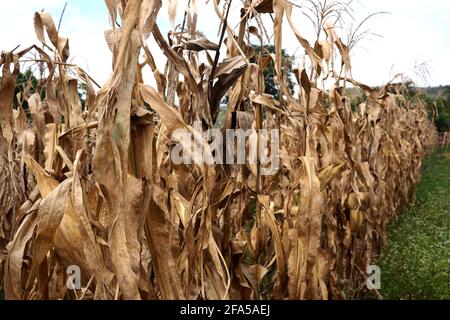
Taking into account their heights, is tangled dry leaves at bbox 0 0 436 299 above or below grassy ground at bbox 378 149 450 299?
above

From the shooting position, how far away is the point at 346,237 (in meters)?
2.81

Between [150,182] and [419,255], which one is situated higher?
[150,182]

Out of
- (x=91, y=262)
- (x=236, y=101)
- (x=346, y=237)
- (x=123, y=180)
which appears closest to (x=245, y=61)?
(x=236, y=101)

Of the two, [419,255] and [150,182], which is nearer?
[150,182]

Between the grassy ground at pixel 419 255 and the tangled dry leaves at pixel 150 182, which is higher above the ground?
the tangled dry leaves at pixel 150 182

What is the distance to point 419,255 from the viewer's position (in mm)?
3727

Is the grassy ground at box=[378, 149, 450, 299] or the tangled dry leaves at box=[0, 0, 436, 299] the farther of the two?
the grassy ground at box=[378, 149, 450, 299]

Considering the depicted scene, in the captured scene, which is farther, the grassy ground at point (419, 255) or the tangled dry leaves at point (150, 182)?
the grassy ground at point (419, 255)

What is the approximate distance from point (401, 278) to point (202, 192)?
206cm

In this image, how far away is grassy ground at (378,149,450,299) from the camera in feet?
9.67

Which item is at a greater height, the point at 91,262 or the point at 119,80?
the point at 119,80

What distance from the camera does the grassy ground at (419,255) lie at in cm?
295
